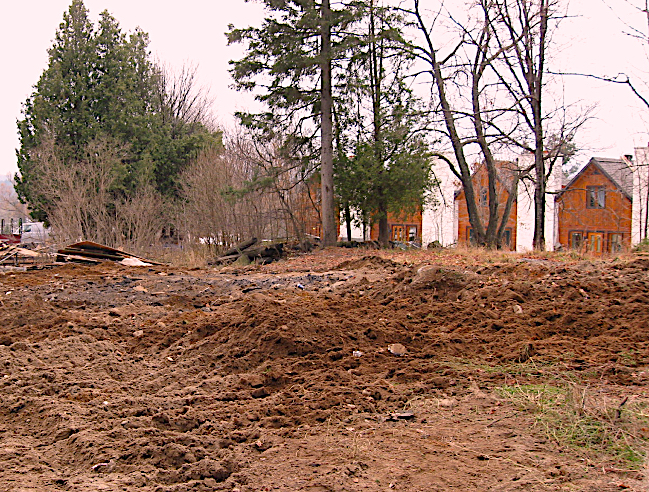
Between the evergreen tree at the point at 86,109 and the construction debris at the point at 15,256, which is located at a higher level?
the evergreen tree at the point at 86,109

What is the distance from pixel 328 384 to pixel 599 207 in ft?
116

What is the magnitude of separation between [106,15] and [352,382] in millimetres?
28921

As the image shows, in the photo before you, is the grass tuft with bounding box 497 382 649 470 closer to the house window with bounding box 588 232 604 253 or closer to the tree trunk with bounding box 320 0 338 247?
the tree trunk with bounding box 320 0 338 247

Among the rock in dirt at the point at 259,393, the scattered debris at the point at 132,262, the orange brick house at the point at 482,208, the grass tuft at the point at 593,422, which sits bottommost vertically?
the rock in dirt at the point at 259,393

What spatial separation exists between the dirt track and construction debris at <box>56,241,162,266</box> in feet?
20.1

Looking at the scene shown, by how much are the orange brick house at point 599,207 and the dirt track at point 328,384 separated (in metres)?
29.3

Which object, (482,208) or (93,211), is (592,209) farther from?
(93,211)

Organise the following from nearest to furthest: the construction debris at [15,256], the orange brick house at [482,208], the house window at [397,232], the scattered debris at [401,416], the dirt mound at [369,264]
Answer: the scattered debris at [401,416], the dirt mound at [369,264], the construction debris at [15,256], the orange brick house at [482,208], the house window at [397,232]

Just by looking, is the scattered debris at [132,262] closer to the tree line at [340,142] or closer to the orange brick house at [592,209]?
the tree line at [340,142]

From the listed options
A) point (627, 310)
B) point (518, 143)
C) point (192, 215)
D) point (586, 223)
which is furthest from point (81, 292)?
point (586, 223)

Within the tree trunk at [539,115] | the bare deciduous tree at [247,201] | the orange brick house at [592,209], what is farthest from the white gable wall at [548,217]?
the bare deciduous tree at [247,201]

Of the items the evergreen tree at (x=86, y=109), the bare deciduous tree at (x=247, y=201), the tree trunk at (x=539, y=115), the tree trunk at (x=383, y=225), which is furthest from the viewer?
the evergreen tree at (x=86, y=109)

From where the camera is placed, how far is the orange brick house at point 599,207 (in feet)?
110

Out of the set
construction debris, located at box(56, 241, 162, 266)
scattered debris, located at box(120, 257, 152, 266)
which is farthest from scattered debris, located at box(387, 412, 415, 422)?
construction debris, located at box(56, 241, 162, 266)
